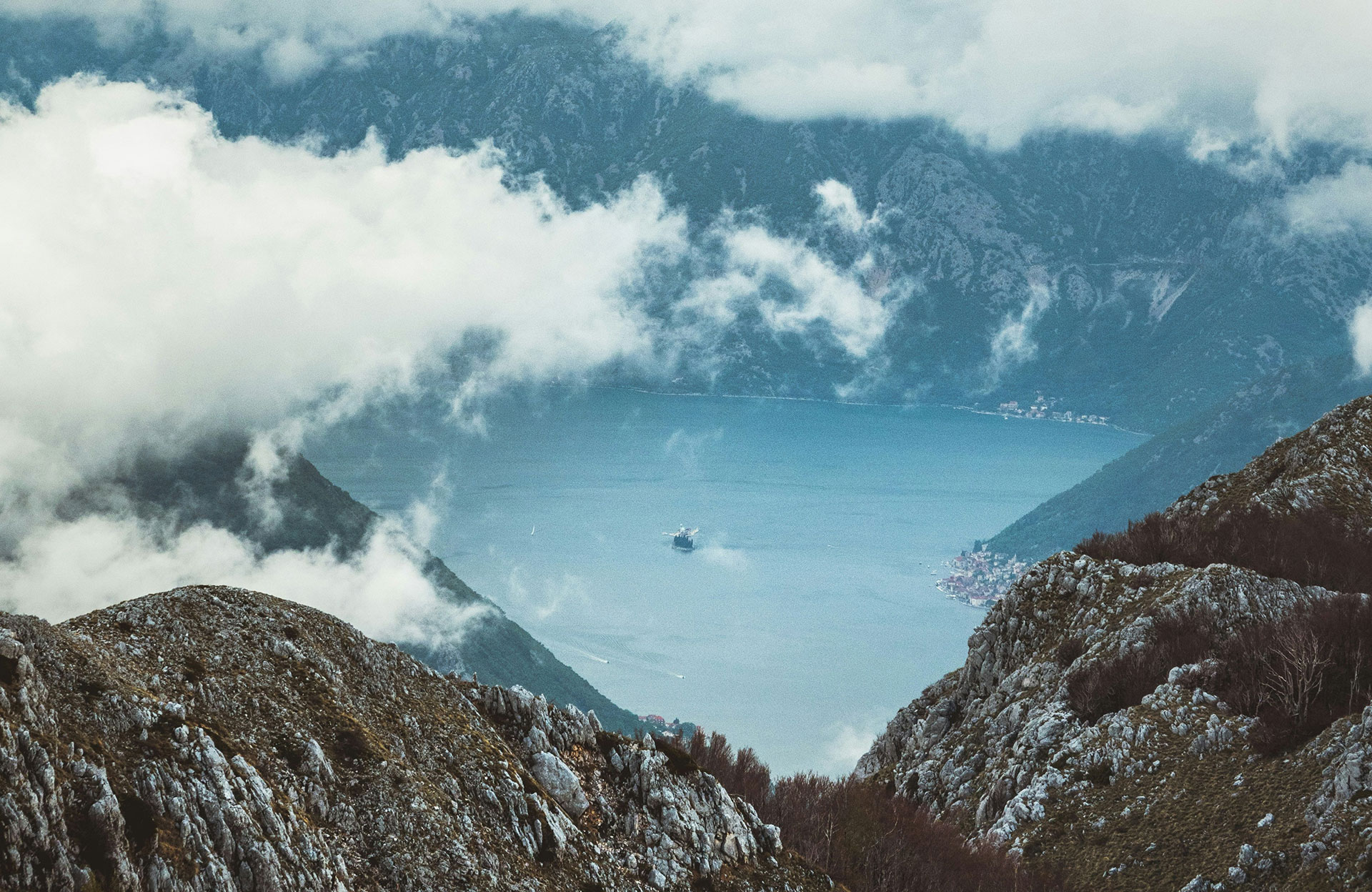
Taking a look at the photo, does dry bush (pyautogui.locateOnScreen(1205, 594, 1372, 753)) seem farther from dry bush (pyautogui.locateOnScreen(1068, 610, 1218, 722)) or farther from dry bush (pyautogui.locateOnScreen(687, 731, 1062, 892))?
dry bush (pyautogui.locateOnScreen(687, 731, 1062, 892))

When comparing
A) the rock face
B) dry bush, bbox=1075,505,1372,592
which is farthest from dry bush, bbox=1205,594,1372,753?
the rock face

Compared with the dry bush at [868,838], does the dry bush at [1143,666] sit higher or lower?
higher

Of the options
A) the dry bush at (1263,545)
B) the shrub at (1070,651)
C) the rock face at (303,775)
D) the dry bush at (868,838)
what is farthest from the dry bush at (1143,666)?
the rock face at (303,775)

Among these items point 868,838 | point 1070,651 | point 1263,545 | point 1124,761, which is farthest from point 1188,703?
point 1263,545

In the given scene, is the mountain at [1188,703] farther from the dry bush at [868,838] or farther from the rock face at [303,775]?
the rock face at [303,775]

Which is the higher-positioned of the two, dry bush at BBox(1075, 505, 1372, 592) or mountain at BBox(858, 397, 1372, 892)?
dry bush at BBox(1075, 505, 1372, 592)

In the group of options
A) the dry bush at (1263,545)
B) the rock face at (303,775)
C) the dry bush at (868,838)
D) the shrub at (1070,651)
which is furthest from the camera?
the dry bush at (1263,545)

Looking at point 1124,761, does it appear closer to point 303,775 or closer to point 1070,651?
point 1070,651
